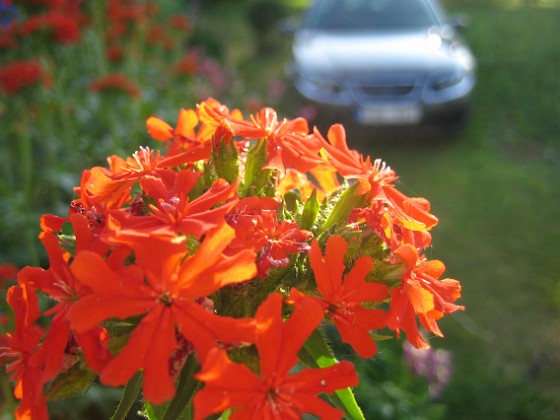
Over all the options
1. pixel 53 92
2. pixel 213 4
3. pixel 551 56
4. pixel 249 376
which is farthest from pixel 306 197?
pixel 213 4

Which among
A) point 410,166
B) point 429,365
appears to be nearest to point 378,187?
point 429,365

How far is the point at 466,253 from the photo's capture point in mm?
3701

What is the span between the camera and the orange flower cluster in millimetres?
664

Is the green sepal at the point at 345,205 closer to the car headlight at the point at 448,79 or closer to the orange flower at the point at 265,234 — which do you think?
the orange flower at the point at 265,234

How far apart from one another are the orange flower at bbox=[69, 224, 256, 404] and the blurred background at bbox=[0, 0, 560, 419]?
85 centimetres

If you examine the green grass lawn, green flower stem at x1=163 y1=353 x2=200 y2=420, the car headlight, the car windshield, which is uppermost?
the car windshield

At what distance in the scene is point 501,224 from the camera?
4.07 m

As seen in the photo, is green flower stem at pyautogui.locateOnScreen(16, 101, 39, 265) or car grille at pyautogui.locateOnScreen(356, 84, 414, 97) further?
car grille at pyautogui.locateOnScreen(356, 84, 414, 97)

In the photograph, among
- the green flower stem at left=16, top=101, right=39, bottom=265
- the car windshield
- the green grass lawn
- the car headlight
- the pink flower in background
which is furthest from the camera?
the car windshield

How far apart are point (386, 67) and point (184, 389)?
4304mm

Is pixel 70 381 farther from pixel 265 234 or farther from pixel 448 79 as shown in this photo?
pixel 448 79

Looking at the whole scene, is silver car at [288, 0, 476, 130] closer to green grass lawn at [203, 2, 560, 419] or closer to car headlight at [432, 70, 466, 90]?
car headlight at [432, 70, 466, 90]

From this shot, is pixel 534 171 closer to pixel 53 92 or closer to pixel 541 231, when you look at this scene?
pixel 541 231

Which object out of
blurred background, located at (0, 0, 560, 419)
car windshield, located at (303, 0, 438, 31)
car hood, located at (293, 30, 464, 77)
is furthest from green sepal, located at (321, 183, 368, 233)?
car windshield, located at (303, 0, 438, 31)
